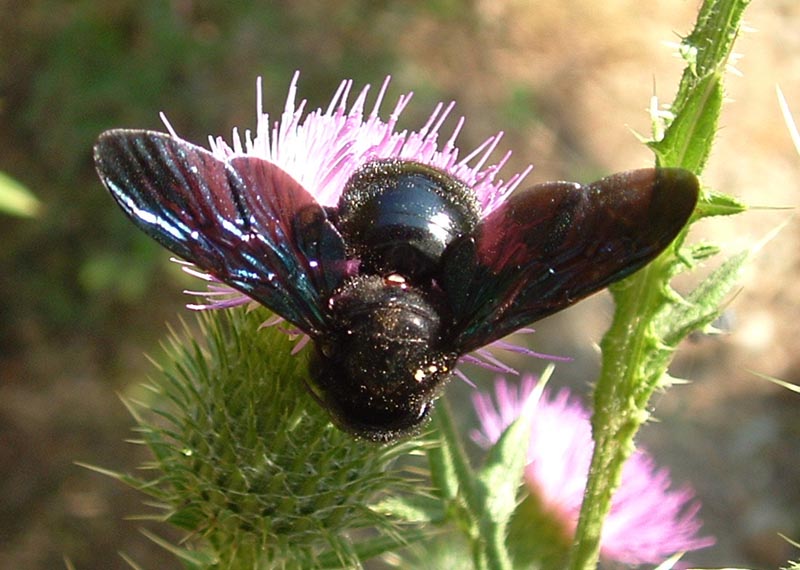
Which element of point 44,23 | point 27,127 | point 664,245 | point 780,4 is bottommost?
point 664,245

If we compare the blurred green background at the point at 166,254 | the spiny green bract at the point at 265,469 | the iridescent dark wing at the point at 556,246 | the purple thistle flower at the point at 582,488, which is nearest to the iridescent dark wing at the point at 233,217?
the iridescent dark wing at the point at 556,246

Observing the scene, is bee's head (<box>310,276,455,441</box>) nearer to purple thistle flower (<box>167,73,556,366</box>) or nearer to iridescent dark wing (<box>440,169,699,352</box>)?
iridescent dark wing (<box>440,169,699,352</box>)

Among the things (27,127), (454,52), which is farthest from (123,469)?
(454,52)

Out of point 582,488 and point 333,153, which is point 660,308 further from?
point 582,488

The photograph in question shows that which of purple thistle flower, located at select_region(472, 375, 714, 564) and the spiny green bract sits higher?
purple thistle flower, located at select_region(472, 375, 714, 564)

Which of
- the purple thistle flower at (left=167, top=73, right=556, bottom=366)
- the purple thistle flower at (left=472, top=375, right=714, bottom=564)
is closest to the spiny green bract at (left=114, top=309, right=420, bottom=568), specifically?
the purple thistle flower at (left=167, top=73, right=556, bottom=366)

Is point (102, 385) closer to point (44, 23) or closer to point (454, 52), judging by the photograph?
point (44, 23)

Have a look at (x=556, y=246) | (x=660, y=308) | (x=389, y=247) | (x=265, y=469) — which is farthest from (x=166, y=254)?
(x=556, y=246)
